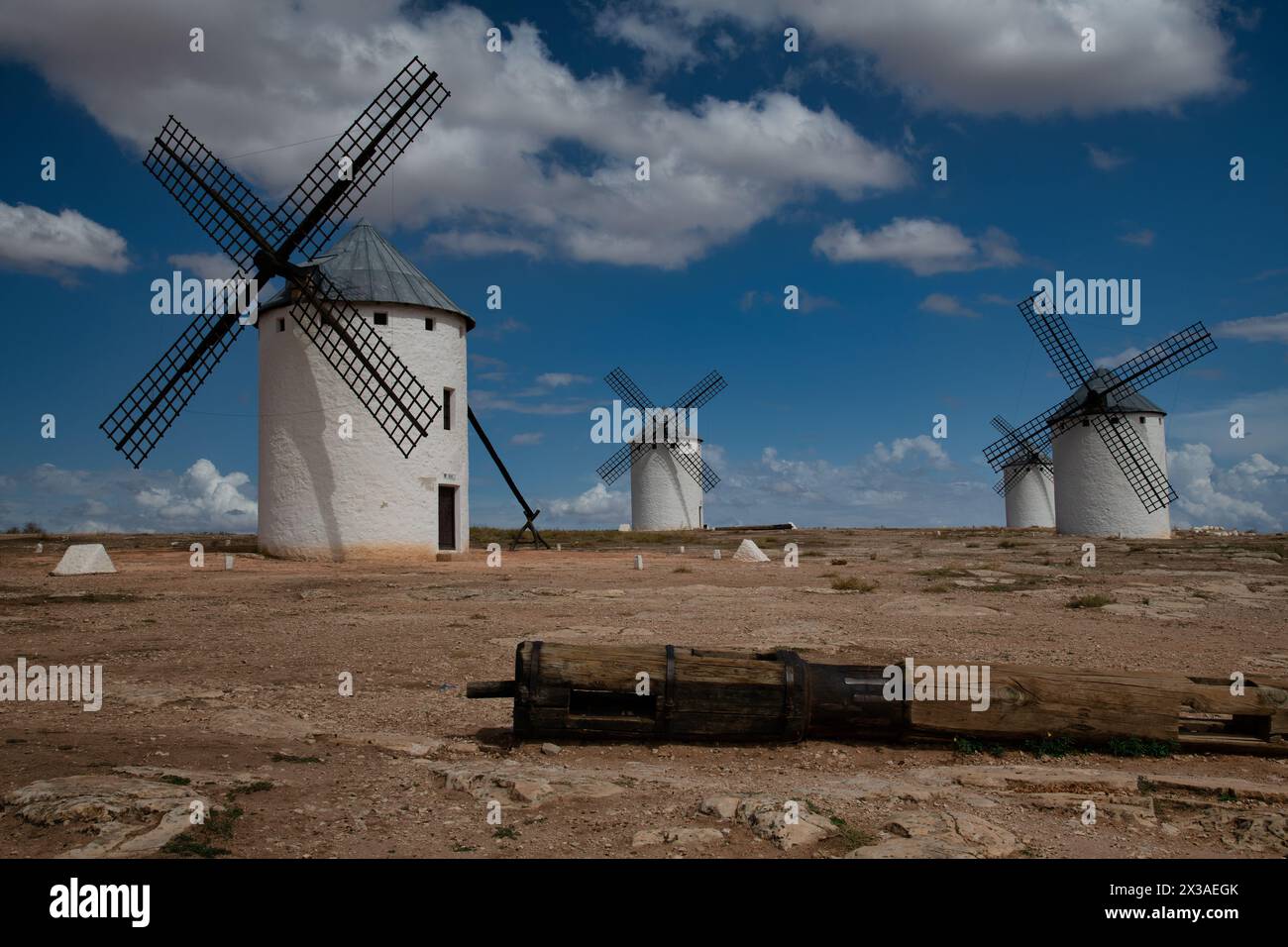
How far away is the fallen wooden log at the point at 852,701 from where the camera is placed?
7.42 metres

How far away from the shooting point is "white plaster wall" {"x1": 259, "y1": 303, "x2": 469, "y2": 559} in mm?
25891

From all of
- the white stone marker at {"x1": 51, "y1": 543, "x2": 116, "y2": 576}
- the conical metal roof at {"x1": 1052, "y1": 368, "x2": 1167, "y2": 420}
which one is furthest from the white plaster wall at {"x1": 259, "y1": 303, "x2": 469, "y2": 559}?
the conical metal roof at {"x1": 1052, "y1": 368, "x2": 1167, "y2": 420}

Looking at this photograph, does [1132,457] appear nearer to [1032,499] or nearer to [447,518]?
[1032,499]

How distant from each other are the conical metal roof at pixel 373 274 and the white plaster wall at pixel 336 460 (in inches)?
11.2

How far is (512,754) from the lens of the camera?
7477 mm

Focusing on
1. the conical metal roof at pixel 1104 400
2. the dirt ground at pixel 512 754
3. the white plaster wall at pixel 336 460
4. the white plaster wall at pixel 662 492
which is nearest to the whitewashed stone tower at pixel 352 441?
the white plaster wall at pixel 336 460

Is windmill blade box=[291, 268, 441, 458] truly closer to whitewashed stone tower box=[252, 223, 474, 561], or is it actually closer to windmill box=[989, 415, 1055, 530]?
whitewashed stone tower box=[252, 223, 474, 561]

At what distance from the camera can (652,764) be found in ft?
23.7

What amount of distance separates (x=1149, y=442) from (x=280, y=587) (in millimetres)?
36550

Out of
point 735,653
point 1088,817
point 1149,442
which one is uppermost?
point 1149,442

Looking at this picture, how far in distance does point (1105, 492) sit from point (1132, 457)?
1840 millimetres

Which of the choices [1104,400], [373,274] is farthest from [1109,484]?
[373,274]
